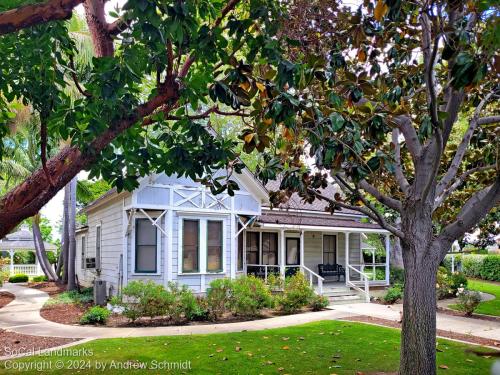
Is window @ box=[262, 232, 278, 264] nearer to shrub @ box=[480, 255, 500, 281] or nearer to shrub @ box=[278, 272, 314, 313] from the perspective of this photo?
shrub @ box=[278, 272, 314, 313]

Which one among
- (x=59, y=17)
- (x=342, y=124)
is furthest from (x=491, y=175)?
(x=59, y=17)

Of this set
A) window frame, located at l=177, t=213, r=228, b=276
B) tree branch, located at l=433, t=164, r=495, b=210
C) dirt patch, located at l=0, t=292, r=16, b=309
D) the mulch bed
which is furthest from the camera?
dirt patch, located at l=0, t=292, r=16, b=309

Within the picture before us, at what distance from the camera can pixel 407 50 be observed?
7.01m

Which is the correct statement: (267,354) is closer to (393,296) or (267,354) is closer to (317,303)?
(317,303)

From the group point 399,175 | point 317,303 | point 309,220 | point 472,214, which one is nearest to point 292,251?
point 309,220

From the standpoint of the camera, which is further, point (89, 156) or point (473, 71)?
point (89, 156)

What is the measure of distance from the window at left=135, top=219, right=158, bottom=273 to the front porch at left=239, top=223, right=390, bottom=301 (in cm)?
433

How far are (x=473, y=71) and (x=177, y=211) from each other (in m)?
13.7

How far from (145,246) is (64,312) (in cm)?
347

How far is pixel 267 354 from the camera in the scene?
28.2 ft

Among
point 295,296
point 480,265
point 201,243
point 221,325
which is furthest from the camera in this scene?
point 480,265

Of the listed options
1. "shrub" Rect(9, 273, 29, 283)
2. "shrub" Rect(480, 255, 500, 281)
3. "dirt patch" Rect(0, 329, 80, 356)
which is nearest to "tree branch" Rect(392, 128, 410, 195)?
"dirt patch" Rect(0, 329, 80, 356)

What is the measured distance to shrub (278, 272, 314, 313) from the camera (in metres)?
14.7

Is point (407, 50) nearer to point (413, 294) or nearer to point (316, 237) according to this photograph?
point (413, 294)
